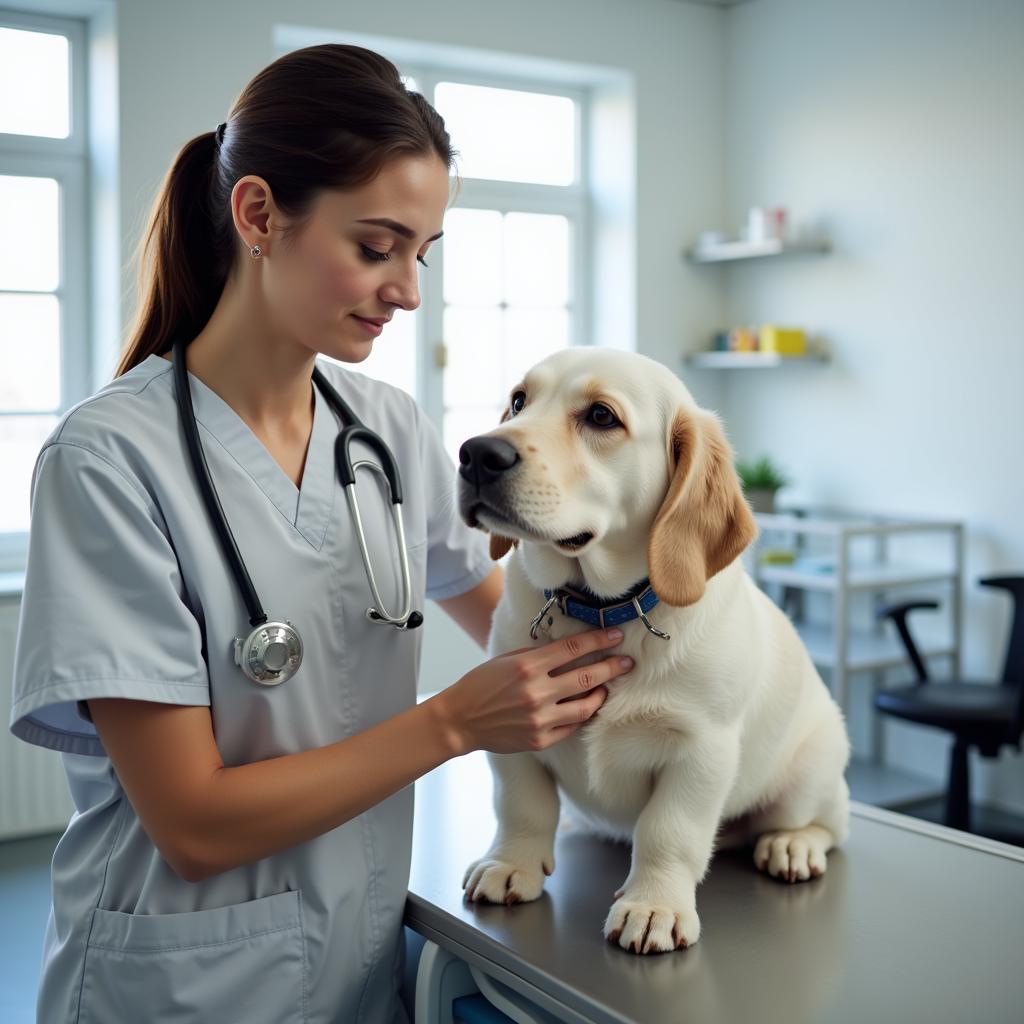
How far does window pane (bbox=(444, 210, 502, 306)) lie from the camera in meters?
4.51

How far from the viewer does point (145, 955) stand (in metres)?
1.11

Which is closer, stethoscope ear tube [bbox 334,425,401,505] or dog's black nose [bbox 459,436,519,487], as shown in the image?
dog's black nose [bbox 459,436,519,487]

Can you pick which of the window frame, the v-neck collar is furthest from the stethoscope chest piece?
the window frame

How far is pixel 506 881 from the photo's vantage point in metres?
1.20

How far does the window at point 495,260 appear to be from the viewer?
4.48m

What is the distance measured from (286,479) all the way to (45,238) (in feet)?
9.89

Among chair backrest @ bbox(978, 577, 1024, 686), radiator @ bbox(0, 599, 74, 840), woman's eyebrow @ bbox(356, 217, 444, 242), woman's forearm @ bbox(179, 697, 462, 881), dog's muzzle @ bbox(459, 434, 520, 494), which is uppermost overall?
woman's eyebrow @ bbox(356, 217, 444, 242)

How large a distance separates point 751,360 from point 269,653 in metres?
3.57

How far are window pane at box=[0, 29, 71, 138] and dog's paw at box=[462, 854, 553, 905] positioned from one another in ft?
11.0

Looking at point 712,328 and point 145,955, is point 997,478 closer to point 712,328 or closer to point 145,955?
point 712,328

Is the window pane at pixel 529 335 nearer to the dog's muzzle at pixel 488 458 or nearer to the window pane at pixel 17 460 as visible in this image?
the window pane at pixel 17 460

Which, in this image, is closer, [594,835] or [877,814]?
[594,835]

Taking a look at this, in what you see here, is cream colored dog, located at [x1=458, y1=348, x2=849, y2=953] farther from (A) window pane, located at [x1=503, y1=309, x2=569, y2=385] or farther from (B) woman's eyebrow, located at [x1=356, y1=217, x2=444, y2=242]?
(A) window pane, located at [x1=503, y1=309, x2=569, y2=385]

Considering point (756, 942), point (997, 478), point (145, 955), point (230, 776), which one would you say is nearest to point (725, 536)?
point (756, 942)
